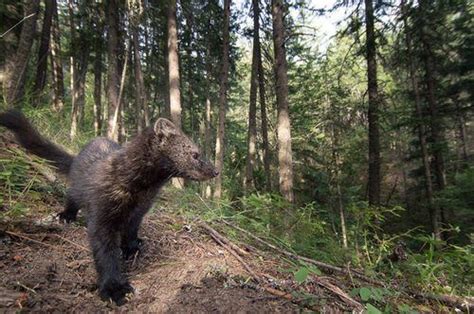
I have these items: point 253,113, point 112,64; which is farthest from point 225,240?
point 253,113

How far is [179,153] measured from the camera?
3490mm

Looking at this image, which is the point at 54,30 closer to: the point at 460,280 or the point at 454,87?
the point at 460,280

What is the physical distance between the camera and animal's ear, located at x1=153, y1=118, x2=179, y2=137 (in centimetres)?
342

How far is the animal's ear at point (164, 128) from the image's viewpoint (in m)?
3.42

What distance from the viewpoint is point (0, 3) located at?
25.2 feet

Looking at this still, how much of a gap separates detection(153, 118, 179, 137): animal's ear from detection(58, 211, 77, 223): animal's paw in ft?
4.86

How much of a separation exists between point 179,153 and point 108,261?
1215 mm

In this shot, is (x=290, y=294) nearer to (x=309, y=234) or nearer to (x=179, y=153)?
(x=179, y=153)

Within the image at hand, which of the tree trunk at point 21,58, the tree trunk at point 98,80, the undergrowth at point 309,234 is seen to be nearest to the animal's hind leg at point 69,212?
the undergrowth at point 309,234

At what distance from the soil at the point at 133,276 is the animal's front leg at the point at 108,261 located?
0.26ft

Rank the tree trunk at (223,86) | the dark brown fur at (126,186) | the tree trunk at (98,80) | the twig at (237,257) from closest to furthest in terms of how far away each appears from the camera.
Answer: the dark brown fur at (126,186) → the twig at (237,257) → the tree trunk at (223,86) → the tree trunk at (98,80)

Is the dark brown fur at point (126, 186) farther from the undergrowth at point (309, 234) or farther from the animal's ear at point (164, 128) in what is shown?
the undergrowth at point (309, 234)

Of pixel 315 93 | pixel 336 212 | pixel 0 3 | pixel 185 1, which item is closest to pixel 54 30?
pixel 185 1

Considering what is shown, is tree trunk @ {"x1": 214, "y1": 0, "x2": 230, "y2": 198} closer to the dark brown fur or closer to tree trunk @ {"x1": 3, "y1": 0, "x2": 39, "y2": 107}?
tree trunk @ {"x1": 3, "y1": 0, "x2": 39, "y2": 107}
